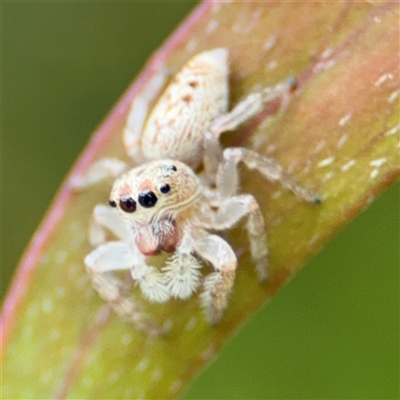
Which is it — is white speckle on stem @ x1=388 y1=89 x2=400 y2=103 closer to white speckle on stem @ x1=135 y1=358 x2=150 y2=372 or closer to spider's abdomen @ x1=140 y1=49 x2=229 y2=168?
spider's abdomen @ x1=140 y1=49 x2=229 y2=168

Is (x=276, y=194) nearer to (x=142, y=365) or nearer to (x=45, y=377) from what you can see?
(x=142, y=365)

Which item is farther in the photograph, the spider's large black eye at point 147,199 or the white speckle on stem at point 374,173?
the spider's large black eye at point 147,199

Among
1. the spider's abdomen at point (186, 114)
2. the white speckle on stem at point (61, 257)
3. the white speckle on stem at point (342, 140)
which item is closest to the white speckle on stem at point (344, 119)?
the white speckle on stem at point (342, 140)

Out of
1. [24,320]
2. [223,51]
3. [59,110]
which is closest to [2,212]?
[59,110]

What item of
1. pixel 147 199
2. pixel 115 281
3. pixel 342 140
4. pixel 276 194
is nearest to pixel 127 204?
pixel 147 199

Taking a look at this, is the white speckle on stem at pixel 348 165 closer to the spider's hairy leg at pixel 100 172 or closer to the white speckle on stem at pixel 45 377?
the spider's hairy leg at pixel 100 172

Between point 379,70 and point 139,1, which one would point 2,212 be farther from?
point 379,70
